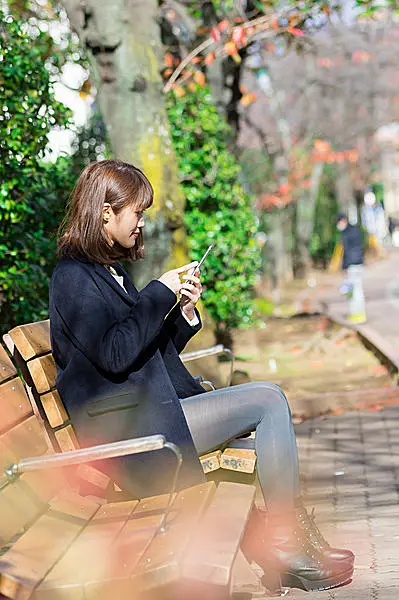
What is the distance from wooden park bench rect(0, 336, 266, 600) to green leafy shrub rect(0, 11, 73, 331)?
299cm

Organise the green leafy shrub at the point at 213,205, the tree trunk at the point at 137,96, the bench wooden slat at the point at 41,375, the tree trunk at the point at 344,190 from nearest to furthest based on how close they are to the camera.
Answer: the bench wooden slat at the point at 41,375 < the tree trunk at the point at 137,96 < the green leafy shrub at the point at 213,205 < the tree trunk at the point at 344,190

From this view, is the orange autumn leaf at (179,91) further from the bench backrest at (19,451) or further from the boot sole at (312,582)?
the boot sole at (312,582)

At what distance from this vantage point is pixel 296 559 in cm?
441

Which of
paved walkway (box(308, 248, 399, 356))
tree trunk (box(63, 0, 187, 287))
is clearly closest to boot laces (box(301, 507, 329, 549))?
tree trunk (box(63, 0, 187, 287))

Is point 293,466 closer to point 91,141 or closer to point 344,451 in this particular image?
point 344,451

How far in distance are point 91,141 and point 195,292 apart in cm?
651

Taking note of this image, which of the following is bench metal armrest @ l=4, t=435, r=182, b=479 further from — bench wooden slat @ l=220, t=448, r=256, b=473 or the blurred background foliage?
the blurred background foliage

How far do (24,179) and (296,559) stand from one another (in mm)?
4245

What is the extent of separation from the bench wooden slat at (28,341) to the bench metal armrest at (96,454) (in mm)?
641

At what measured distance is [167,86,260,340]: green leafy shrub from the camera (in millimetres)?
12234

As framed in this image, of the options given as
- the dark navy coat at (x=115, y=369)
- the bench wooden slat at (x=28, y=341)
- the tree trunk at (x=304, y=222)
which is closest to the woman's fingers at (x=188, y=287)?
the dark navy coat at (x=115, y=369)

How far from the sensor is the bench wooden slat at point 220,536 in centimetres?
351

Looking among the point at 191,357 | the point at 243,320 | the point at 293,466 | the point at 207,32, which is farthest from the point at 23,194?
the point at 207,32

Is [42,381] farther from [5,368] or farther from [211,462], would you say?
[211,462]
